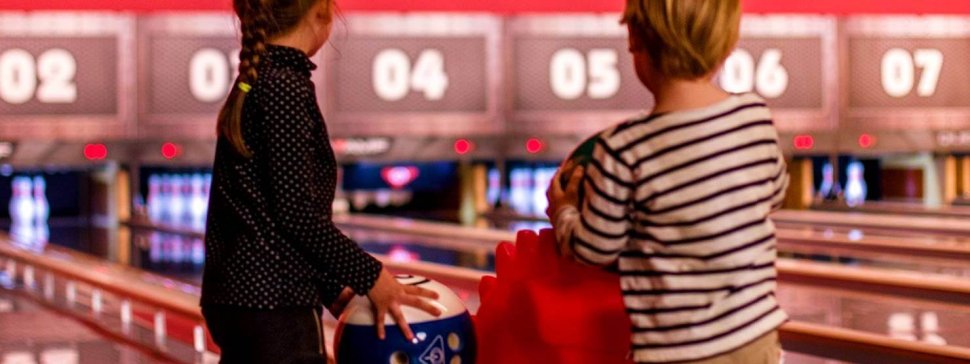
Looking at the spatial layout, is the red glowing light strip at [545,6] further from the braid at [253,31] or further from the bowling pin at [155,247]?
the braid at [253,31]

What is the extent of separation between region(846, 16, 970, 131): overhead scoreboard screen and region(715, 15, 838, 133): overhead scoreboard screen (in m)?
0.19

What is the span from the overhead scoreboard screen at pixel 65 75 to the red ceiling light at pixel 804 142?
5.49m

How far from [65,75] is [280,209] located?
884 centimetres

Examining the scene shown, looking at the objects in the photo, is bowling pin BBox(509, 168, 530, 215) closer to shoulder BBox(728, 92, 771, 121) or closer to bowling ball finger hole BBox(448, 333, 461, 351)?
bowling ball finger hole BBox(448, 333, 461, 351)

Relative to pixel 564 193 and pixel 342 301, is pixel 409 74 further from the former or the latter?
pixel 564 193

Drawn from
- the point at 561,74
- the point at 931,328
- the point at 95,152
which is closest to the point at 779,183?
the point at 931,328

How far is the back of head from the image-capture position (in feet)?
6.04

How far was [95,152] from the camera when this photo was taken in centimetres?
1016

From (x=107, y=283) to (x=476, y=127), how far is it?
5178 mm

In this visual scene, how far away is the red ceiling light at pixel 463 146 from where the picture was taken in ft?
35.2

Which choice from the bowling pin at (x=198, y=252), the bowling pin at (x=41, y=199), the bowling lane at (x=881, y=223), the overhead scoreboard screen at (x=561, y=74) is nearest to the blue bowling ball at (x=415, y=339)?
the bowling pin at (x=198, y=252)

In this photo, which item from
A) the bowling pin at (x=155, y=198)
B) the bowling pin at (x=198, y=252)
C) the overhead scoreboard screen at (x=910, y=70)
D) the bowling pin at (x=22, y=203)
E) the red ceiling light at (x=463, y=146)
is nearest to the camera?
the bowling pin at (x=198, y=252)

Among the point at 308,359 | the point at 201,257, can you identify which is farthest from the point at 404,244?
the point at 308,359

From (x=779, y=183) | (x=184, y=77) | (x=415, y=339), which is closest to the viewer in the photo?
(x=779, y=183)
